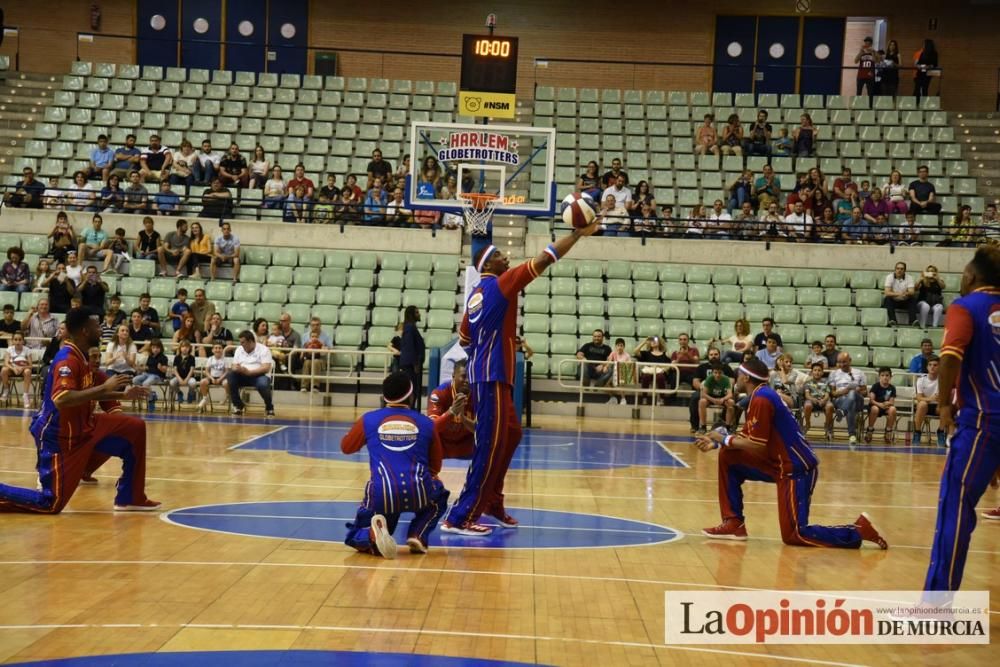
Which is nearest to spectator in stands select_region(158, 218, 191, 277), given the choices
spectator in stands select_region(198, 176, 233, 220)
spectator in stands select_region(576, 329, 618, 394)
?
spectator in stands select_region(198, 176, 233, 220)

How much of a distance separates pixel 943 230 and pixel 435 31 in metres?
13.6

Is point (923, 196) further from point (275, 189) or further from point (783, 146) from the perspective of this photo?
point (275, 189)

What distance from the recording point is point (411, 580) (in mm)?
6785

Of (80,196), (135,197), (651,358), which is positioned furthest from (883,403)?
(80,196)

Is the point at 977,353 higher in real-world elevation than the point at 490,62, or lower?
lower

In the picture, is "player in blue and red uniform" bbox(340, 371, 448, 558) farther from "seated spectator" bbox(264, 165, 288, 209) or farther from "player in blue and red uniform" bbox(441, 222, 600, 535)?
"seated spectator" bbox(264, 165, 288, 209)

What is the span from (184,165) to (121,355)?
6896 millimetres

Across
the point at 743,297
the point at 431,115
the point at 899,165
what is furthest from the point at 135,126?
the point at 899,165

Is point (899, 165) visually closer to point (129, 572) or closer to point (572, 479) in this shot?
point (572, 479)

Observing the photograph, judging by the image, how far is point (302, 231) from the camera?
22953mm

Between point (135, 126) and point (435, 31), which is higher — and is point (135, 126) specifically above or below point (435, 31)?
below

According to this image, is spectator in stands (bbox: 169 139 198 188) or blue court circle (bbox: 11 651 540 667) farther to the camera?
spectator in stands (bbox: 169 139 198 188)

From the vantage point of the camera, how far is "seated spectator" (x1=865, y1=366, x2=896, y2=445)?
18.2 meters

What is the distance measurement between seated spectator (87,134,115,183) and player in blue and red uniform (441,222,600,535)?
1762 cm
